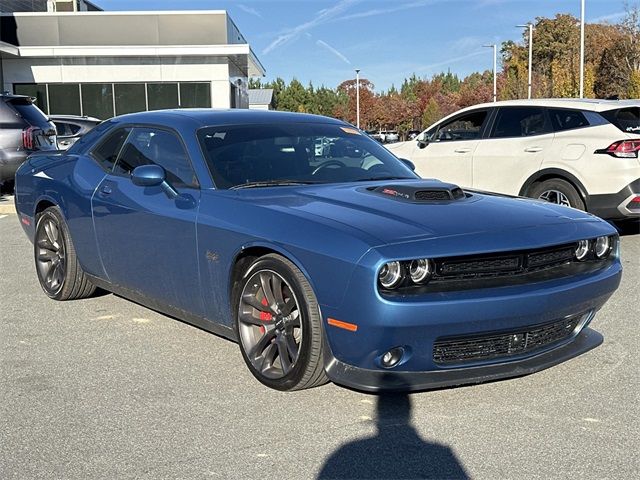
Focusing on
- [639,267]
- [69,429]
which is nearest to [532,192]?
[639,267]

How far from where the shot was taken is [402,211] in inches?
144

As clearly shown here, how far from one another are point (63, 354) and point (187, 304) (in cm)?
87

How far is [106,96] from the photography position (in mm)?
27406

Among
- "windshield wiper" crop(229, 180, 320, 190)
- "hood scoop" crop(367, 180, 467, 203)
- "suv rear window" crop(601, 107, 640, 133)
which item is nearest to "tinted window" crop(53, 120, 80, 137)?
"suv rear window" crop(601, 107, 640, 133)

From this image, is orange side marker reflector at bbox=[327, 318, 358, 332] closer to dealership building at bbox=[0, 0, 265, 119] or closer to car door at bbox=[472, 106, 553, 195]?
car door at bbox=[472, 106, 553, 195]

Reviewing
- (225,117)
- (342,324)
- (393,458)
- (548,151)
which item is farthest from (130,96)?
(393,458)

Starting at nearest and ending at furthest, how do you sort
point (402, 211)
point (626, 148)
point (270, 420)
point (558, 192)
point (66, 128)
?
point (270, 420) → point (402, 211) → point (626, 148) → point (558, 192) → point (66, 128)

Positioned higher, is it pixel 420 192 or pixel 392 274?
pixel 420 192

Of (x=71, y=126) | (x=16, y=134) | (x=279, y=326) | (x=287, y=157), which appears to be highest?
(x=71, y=126)

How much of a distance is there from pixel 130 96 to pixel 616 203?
22712mm

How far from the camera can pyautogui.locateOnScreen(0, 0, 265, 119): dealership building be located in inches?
1061

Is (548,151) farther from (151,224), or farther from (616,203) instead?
(151,224)

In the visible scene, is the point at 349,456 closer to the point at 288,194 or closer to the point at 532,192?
the point at 288,194

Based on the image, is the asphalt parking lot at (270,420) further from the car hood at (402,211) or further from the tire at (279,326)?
the car hood at (402,211)
